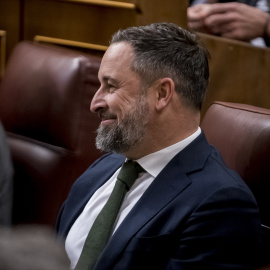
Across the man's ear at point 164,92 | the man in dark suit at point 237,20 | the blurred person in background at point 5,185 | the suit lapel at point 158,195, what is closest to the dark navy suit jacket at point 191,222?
the suit lapel at point 158,195

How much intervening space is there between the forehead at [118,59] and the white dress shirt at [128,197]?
0.62 feet

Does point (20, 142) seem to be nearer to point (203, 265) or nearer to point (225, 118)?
point (225, 118)

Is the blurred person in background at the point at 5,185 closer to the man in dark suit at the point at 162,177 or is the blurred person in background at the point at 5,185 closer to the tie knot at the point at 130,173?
the man in dark suit at the point at 162,177

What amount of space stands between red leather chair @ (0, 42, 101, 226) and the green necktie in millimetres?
498

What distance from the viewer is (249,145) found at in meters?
1.27

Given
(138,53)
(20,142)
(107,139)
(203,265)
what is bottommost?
(20,142)

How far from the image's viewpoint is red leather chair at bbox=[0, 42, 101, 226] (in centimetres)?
169

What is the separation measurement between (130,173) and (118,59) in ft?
0.79

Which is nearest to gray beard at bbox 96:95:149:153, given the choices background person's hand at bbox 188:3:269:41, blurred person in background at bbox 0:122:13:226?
blurred person in background at bbox 0:122:13:226

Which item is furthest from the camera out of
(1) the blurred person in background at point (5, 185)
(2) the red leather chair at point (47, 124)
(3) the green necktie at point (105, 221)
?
(2) the red leather chair at point (47, 124)

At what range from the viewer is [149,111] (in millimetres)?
1220

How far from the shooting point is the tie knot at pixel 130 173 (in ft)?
3.96

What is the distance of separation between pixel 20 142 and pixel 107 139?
618 millimetres

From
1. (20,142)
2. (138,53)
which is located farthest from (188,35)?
(20,142)
